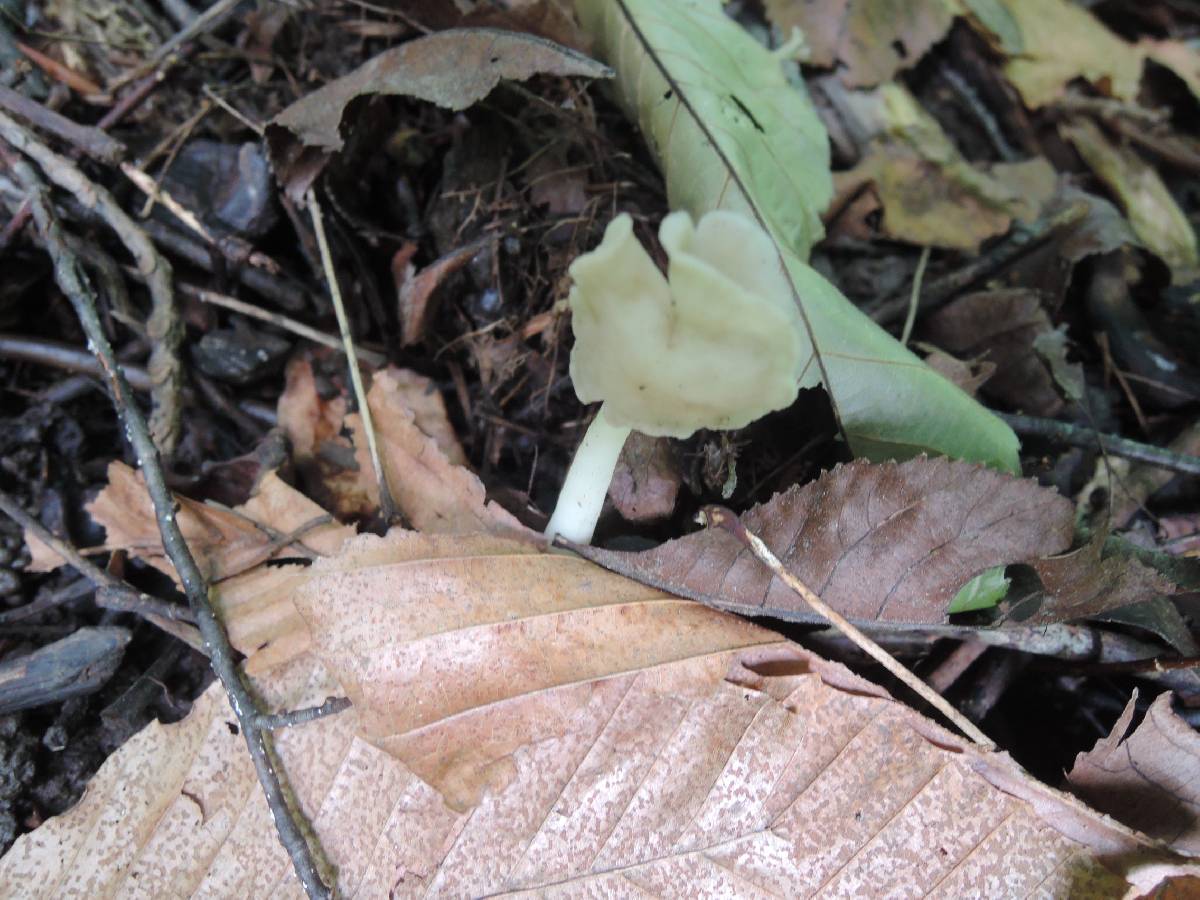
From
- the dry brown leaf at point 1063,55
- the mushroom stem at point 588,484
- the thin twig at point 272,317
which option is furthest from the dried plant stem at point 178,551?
the dry brown leaf at point 1063,55

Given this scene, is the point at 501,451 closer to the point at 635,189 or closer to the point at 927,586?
the point at 635,189

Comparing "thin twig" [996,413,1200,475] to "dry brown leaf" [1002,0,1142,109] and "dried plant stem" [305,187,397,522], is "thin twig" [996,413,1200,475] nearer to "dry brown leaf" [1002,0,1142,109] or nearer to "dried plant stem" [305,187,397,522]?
"dried plant stem" [305,187,397,522]

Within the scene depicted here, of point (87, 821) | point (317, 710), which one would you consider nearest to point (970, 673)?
point (317, 710)

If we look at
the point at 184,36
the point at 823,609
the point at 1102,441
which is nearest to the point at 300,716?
the point at 823,609

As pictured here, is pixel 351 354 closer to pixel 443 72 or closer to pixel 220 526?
pixel 220 526

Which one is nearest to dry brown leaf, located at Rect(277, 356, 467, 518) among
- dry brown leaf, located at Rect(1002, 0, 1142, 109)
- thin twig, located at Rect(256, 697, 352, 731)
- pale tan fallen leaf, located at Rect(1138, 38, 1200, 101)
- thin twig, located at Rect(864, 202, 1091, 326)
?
thin twig, located at Rect(256, 697, 352, 731)
